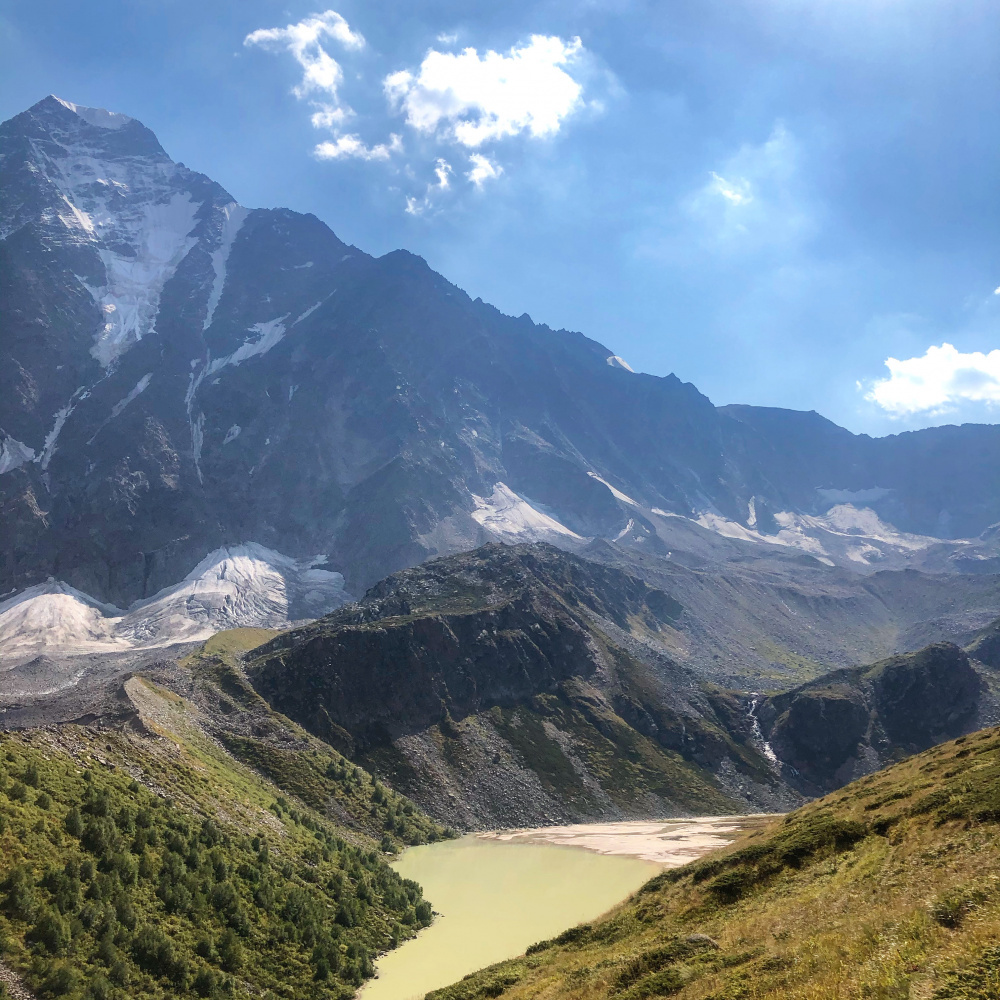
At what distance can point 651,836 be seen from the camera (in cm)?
11662

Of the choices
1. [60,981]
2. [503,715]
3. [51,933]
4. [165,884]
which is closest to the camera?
[60,981]

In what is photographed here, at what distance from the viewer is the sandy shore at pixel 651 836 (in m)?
102

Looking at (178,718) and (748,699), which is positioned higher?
(178,718)

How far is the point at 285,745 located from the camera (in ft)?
375

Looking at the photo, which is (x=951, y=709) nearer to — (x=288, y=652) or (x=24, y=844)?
(x=288, y=652)

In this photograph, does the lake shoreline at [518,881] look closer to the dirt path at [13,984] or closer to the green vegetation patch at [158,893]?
the green vegetation patch at [158,893]

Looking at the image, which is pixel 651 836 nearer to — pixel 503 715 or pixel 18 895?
pixel 503 715

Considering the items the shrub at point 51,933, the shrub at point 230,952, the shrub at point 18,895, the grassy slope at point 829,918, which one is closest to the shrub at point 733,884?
the grassy slope at point 829,918

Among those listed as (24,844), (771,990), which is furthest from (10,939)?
(771,990)

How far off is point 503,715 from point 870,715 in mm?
97102

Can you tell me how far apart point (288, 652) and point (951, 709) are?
546 feet

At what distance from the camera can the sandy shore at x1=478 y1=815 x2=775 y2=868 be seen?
334 ft

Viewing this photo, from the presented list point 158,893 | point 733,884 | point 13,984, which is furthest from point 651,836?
point 13,984

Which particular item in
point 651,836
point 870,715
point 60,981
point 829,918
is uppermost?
point 60,981
